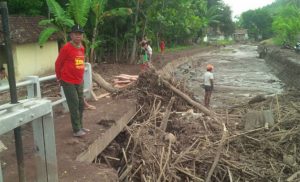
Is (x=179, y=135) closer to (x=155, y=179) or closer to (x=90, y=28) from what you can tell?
(x=155, y=179)

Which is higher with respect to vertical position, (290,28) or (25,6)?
(25,6)

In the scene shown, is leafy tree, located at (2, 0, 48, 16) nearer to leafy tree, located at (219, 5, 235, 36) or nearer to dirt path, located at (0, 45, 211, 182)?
dirt path, located at (0, 45, 211, 182)

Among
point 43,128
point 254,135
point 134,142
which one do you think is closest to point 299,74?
point 254,135

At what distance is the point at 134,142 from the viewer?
7.09 m

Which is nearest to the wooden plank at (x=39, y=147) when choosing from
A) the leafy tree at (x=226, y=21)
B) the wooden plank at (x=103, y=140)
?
the wooden plank at (x=103, y=140)

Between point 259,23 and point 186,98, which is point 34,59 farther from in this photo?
point 259,23

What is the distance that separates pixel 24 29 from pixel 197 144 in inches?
600

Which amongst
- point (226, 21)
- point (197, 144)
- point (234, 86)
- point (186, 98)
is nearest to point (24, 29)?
point (234, 86)

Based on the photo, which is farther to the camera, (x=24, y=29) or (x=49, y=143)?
(x=24, y=29)

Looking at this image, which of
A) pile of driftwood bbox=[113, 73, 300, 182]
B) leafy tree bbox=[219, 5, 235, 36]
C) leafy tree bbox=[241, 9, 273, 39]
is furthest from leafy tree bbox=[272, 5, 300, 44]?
pile of driftwood bbox=[113, 73, 300, 182]

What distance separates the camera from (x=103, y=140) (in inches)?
266

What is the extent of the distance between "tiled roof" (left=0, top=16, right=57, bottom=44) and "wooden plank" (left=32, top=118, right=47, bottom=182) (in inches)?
667

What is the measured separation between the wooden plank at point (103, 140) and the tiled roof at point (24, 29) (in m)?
12.7

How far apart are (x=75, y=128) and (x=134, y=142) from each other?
118 cm
